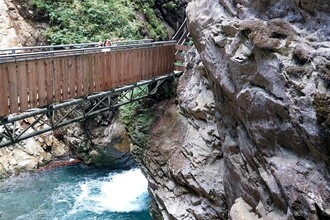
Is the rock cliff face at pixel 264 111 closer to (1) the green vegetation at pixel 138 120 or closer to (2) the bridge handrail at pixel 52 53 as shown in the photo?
(2) the bridge handrail at pixel 52 53

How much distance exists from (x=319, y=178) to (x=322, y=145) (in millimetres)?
451

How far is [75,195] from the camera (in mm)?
13055

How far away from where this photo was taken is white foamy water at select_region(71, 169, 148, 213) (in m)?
12.5

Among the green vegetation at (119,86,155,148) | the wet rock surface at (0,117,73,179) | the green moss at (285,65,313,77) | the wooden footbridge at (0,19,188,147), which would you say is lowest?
the wet rock surface at (0,117,73,179)

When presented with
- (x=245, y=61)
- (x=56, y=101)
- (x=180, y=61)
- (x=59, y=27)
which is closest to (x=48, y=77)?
(x=56, y=101)

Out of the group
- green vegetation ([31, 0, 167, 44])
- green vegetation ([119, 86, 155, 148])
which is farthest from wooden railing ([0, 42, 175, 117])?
green vegetation ([31, 0, 167, 44])

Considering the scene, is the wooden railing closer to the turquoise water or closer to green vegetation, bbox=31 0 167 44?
green vegetation, bbox=31 0 167 44

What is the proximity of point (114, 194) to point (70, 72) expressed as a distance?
6145 mm

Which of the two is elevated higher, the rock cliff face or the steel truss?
the rock cliff face

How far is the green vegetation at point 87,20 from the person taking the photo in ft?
50.7

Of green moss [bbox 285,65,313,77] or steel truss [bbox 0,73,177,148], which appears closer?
green moss [bbox 285,65,313,77]

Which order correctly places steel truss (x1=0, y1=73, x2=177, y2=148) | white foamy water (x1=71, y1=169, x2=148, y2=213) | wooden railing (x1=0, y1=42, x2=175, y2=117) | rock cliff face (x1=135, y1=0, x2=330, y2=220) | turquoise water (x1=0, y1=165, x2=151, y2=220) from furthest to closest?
white foamy water (x1=71, y1=169, x2=148, y2=213)
turquoise water (x1=0, y1=165, x2=151, y2=220)
steel truss (x1=0, y1=73, x2=177, y2=148)
wooden railing (x1=0, y1=42, x2=175, y2=117)
rock cliff face (x1=135, y1=0, x2=330, y2=220)

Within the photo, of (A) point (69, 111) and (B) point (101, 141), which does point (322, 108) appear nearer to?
(A) point (69, 111)

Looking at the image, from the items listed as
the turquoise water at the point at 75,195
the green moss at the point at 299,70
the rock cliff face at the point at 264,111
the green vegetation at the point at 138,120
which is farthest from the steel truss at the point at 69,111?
the green moss at the point at 299,70
